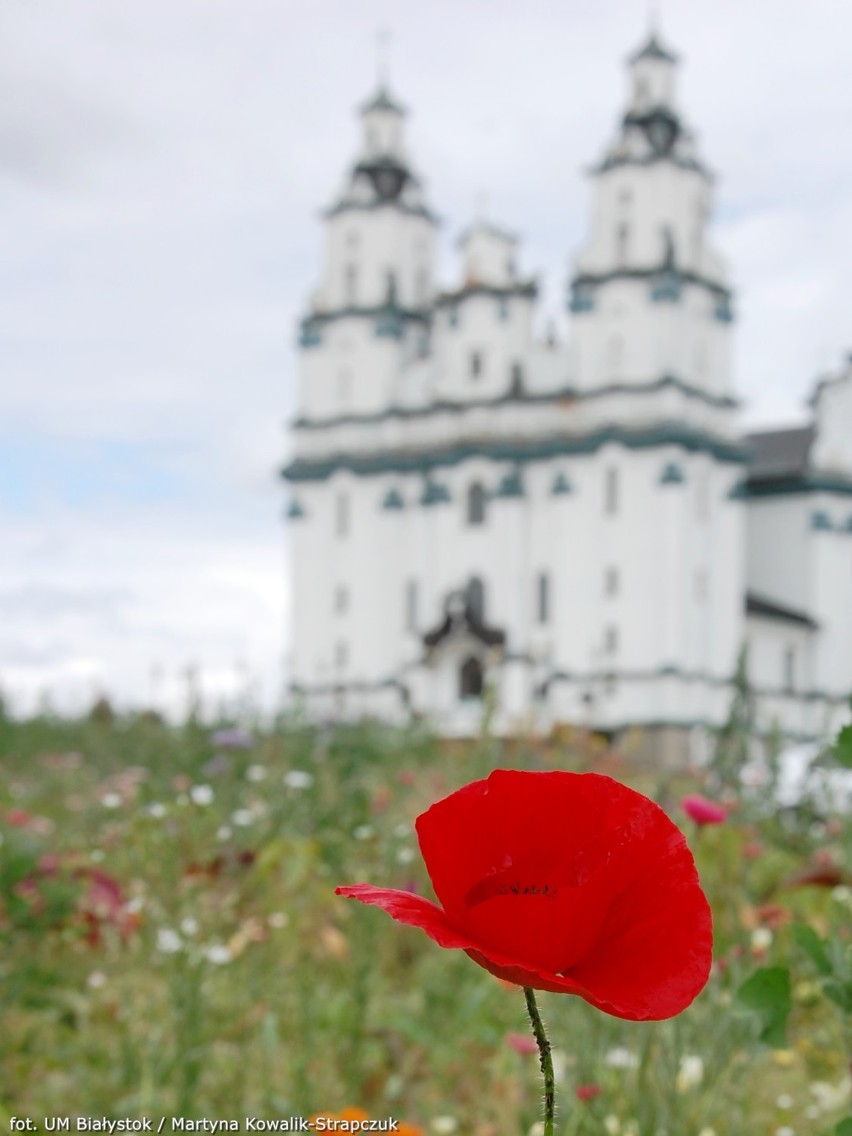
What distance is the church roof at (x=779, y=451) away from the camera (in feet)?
132

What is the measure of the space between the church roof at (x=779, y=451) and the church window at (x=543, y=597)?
22.7 ft

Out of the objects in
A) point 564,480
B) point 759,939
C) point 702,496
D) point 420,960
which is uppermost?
point 564,480

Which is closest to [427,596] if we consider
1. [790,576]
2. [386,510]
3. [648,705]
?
[386,510]

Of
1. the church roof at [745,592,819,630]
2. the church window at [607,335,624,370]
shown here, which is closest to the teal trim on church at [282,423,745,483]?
the church window at [607,335,624,370]

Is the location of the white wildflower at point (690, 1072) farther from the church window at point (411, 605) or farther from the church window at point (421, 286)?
the church window at point (421, 286)

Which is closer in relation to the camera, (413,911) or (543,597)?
(413,911)

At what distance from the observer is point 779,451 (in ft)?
137

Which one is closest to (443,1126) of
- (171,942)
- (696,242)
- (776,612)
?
(171,942)

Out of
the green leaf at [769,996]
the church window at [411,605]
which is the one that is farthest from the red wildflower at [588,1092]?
the church window at [411,605]

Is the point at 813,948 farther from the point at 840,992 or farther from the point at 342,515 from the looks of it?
the point at 342,515

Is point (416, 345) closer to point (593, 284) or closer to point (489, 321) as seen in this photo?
point (489, 321)

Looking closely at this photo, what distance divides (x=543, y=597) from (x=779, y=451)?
939 cm

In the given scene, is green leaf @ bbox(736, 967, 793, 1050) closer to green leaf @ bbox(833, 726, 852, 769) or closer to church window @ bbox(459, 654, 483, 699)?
green leaf @ bbox(833, 726, 852, 769)

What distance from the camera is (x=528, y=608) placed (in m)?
36.8
